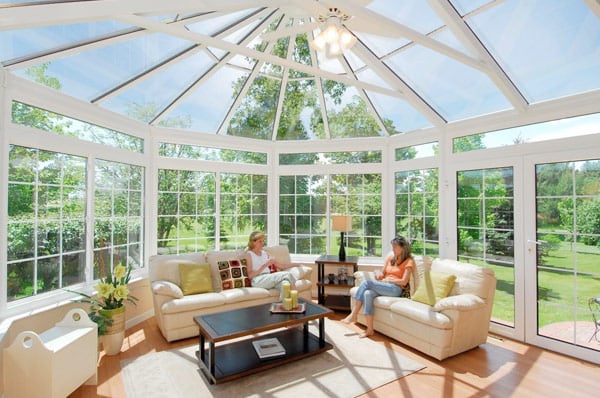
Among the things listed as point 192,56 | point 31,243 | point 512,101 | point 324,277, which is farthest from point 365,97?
point 31,243

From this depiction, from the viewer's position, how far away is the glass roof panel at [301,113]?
189 inches

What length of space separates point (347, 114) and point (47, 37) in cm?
A: 376

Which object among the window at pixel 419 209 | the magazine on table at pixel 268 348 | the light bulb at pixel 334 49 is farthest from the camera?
the window at pixel 419 209

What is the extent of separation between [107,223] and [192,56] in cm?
228

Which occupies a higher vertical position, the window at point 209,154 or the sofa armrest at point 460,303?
the window at point 209,154

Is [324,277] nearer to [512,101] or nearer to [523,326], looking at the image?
[523,326]

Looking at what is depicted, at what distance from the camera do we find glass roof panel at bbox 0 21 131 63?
2643 millimetres

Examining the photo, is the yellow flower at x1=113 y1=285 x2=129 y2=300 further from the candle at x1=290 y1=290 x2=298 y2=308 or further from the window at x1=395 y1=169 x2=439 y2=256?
the window at x1=395 y1=169 x2=439 y2=256

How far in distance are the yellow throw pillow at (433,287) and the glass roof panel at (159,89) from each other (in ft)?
12.2

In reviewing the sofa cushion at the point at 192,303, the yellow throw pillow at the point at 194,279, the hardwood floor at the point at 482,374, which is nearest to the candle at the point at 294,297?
the sofa cushion at the point at 192,303

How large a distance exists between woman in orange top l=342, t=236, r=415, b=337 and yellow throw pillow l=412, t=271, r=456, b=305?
0.67 feet

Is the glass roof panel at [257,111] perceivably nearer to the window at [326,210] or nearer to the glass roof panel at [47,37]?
the window at [326,210]

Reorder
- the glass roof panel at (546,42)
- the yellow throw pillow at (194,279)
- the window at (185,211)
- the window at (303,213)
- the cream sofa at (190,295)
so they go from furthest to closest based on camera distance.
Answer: the window at (303,213), the window at (185,211), the yellow throw pillow at (194,279), the cream sofa at (190,295), the glass roof panel at (546,42)

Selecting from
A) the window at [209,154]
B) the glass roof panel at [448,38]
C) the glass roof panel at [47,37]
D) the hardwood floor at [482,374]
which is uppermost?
the glass roof panel at [448,38]
